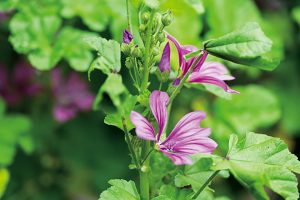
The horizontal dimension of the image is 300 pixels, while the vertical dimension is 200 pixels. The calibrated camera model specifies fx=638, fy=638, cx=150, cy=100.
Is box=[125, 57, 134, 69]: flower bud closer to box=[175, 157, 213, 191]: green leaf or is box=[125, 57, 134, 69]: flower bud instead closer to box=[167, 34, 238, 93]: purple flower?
box=[167, 34, 238, 93]: purple flower

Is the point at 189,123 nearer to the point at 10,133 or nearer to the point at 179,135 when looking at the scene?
the point at 179,135

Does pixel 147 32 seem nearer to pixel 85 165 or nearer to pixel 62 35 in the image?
pixel 62 35

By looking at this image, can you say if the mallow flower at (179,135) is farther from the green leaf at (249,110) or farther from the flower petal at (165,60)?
the green leaf at (249,110)

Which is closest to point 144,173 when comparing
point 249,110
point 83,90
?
point 249,110

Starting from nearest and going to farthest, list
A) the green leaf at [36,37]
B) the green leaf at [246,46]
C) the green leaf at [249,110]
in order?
the green leaf at [246,46] < the green leaf at [36,37] < the green leaf at [249,110]

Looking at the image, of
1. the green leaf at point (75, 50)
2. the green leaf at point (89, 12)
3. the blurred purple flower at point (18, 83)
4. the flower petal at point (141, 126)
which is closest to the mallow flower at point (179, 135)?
the flower petal at point (141, 126)

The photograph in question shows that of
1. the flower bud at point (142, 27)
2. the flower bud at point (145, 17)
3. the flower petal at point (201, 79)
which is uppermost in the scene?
the flower bud at point (145, 17)
